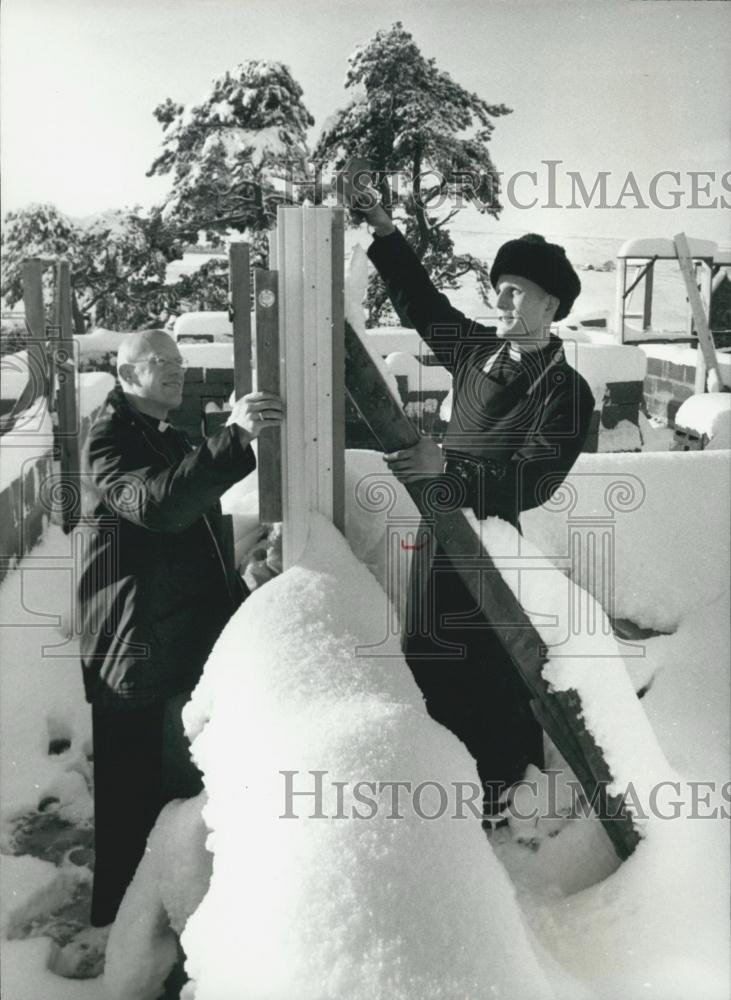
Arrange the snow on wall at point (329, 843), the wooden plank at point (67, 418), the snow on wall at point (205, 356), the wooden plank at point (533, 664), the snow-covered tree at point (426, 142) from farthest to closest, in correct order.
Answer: the wooden plank at point (67, 418), the snow on wall at point (205, 356), the snow-covered tree at point (426, 142), the wooden plank at point (533, 664), the snow on wall at point (329, 843)

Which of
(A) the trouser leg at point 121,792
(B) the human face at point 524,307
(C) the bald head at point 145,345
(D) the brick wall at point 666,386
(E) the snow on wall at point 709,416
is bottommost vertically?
(A) the trouser leg at point 121,792

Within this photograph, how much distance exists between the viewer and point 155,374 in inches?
59.3

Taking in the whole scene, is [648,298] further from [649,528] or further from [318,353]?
[318,353]

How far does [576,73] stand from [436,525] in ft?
3.42

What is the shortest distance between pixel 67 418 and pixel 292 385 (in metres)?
1.84

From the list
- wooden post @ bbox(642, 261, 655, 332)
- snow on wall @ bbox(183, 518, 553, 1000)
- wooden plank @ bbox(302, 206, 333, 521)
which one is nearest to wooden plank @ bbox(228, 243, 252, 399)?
wooden plank @ bbox(302, 206, 333, 521)

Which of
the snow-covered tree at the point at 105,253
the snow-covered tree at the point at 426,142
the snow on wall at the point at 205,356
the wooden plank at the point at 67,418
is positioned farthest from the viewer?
the wooden plank at the point at 67,418

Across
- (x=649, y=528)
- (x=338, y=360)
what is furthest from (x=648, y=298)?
(x=338, y=360)

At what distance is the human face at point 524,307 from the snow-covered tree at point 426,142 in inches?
3.0

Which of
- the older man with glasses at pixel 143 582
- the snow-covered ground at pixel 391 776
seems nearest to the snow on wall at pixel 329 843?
the snow-covered ground at pixel 391 776

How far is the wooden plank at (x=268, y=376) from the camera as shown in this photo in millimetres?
1332

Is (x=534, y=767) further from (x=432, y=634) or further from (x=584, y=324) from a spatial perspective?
(x=584, y=324)

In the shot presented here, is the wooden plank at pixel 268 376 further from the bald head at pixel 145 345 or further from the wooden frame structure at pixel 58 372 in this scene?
the wooden frame structure at pixel 58 372

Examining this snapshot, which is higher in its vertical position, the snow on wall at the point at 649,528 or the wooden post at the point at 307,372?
the wooden post at the point at 307,372
